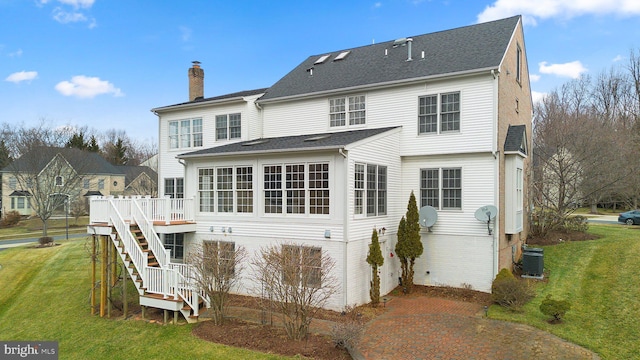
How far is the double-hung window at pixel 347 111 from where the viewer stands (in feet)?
52.5

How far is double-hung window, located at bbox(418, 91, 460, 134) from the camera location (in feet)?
46.8

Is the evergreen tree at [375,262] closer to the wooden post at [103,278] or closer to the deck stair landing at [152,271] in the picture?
the deck stair landing at [152,271]

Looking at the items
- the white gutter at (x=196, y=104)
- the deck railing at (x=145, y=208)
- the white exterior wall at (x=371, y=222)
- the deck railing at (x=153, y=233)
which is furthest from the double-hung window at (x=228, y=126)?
the white exterior wall at (x=371, y=222)

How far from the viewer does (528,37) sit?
64.1ft

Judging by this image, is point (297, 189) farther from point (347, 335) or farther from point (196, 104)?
point (196, 104)

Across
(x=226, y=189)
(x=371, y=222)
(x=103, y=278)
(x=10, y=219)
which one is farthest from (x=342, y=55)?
(x=10, y=219)

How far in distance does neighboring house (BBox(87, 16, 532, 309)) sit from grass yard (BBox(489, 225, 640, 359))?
1.93m

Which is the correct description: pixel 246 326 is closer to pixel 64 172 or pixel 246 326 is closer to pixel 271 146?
pixel 271 146

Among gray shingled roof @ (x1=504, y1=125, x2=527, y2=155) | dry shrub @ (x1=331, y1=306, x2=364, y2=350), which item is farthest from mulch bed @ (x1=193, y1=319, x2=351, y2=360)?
gray shingled roof @ (x1=504, y1=125, x2=527, y2=155)

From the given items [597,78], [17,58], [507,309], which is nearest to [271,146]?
[507,309]

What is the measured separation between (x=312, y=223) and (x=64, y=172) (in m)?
32.9

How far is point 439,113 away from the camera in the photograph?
47.2ft

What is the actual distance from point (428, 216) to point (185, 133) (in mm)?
12684

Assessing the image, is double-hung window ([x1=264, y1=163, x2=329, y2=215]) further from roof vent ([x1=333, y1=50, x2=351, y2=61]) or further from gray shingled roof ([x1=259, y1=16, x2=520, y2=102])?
roof vent ([x1=333, y1=50, x2=351, y2=61])
